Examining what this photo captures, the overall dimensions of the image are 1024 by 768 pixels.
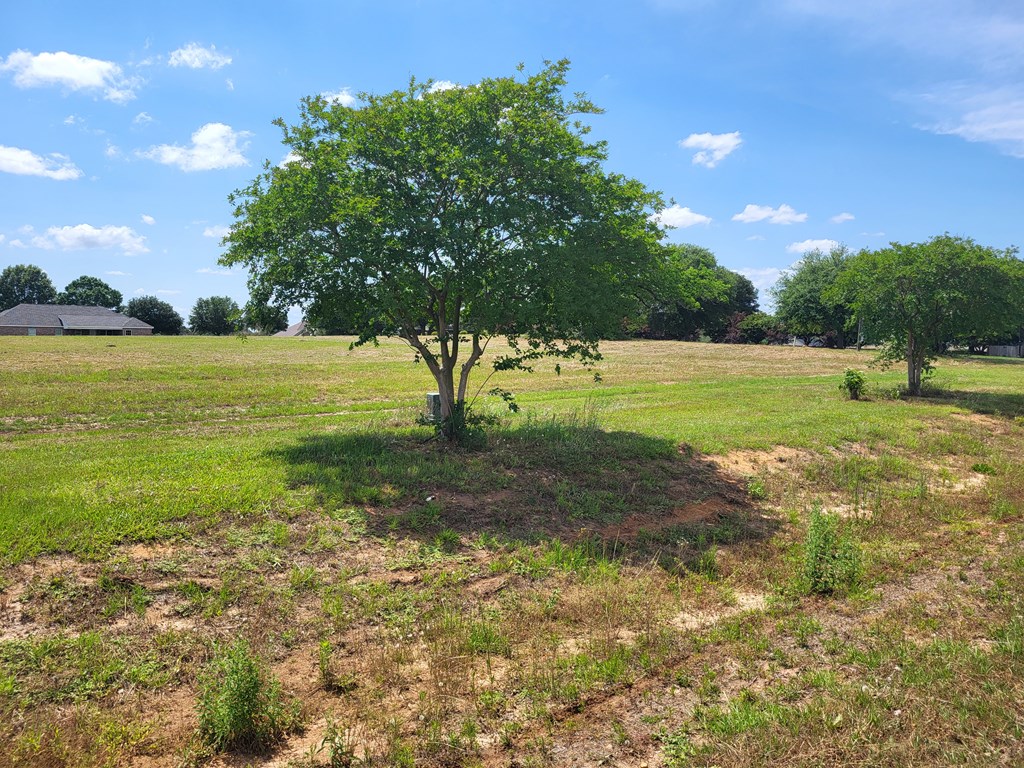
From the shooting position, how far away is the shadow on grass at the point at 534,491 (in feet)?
32.1

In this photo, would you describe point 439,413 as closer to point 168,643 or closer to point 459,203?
point 459,203

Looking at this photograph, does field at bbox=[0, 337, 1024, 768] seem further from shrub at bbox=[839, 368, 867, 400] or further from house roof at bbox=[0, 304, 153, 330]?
house roof at bbox=[0, 304, 153, 330]

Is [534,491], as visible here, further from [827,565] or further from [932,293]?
[932,293]

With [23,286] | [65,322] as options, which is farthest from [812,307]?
[23,286]

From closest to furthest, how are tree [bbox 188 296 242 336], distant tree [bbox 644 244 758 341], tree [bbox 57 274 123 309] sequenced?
distant tree [bbox 644 244 758 341]
tree [bbox 188 296 242 336]
tree [bbox 57 274 123 309]

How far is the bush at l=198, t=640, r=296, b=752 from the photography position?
16.8ft

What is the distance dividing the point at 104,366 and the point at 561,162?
2876cm

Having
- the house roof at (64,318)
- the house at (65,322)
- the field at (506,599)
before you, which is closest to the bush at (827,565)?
the field at (506,599)

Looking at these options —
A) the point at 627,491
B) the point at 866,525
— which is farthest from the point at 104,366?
the point at 866,525

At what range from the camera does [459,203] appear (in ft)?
40.8

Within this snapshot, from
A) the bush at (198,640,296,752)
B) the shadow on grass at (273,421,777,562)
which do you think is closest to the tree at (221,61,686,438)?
the shadow on grass at (273,421,777,562)

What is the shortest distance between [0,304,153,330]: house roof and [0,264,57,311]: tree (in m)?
21.0

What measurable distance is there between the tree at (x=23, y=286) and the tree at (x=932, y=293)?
131 meters

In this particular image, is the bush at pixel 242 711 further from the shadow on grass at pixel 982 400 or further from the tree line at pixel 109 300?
the tree line at pixel 109 300
